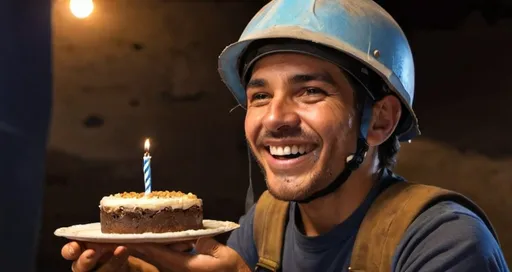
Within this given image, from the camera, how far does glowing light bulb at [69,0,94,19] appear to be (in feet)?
10.6

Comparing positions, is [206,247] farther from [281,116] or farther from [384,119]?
[384,119]

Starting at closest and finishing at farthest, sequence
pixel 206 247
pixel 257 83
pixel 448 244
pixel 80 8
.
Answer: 1. pixel 448 244
2. pixel 206 247
3. pixel 257 83
4. pixel 80 8

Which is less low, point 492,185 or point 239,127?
point 239,127

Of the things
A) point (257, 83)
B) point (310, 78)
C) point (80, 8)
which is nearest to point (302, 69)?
point (310, 78)

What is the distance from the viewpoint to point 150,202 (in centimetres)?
192

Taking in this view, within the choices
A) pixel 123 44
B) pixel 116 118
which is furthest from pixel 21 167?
pixel 123 44

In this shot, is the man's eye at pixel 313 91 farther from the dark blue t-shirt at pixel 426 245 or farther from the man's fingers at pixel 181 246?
the man's fingers at pixel 181 246

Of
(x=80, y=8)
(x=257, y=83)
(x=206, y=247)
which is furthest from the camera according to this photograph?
(x=80, y=8)

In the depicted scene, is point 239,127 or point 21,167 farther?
point 239,127

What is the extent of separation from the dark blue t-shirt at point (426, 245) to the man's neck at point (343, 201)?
2cm

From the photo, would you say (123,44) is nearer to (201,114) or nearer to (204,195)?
(201,114)

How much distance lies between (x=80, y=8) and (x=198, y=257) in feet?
6.37

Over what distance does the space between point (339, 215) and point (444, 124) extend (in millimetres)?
1666

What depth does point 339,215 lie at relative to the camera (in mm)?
1897
